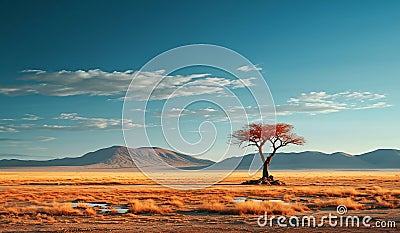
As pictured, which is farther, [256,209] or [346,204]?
[346,204]

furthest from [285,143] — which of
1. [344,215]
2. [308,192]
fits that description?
[344,215]

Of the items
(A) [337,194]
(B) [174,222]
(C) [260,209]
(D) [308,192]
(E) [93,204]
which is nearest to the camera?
(B) [174,222]

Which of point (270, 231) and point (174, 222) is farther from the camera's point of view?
point (174, 222)

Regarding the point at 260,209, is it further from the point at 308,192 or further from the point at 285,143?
the point at 285,143

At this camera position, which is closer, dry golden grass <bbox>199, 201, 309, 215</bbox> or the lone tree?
dry golden grass <bbox>199, 201, 309, 215</bbox>

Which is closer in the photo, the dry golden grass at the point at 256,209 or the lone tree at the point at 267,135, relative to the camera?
the dry golden grass at the point at 256,209

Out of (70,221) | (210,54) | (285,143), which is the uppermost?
(210,54)

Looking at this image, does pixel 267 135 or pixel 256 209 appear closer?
pixel 256 209

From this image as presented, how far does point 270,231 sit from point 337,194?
861 inches

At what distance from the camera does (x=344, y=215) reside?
22.6 metres

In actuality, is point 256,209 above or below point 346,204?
below

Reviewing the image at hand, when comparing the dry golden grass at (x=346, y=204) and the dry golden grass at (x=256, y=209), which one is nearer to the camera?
the dry golden grass at (x=256, y=209)

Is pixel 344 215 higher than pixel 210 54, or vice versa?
pixel 210 54

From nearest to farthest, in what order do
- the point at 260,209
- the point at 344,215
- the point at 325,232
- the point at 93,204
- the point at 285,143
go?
the point at 325,232 < the point at 344,215 < the point at 260,209 < the point at 93,204 < the point at 285,143
